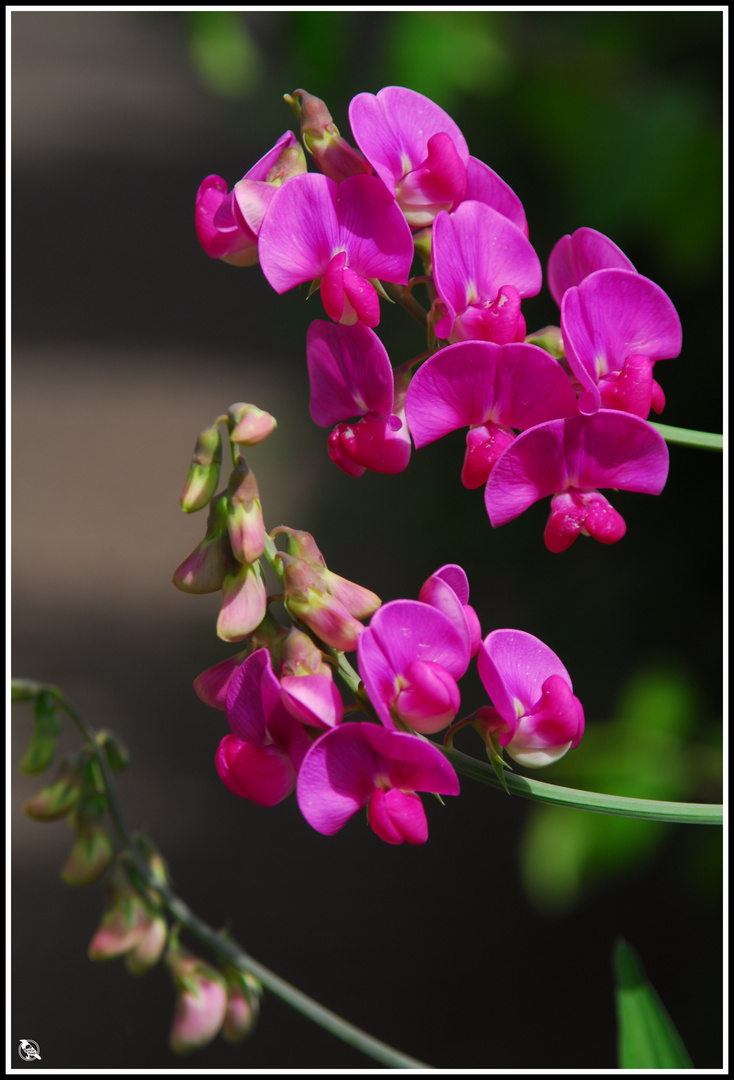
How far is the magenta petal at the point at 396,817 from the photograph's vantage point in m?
0.50

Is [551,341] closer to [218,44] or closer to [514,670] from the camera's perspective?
[514,670]

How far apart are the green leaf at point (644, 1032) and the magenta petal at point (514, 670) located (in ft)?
0.84

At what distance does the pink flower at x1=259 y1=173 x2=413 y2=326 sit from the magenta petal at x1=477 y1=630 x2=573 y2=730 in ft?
0.61

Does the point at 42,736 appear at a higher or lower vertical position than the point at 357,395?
lower

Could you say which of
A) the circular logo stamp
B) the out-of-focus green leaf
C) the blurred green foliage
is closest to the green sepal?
the circular logo stamp

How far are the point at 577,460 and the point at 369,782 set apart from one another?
20cm

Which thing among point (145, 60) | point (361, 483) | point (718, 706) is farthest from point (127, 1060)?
point (145, 60)

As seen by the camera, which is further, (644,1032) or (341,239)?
(644,1032)

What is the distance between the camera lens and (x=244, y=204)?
1.70 ft

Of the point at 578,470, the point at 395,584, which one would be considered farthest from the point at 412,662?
the point at 395,584

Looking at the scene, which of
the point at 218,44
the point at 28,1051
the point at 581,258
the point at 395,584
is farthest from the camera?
the point at 395,584

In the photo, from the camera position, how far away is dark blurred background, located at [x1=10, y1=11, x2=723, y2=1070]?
1316 mm

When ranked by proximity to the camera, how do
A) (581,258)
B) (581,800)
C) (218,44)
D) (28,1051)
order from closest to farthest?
(581,800)
(581,258)
(28,1051)
(218,44)

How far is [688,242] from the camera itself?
4.10 ft
